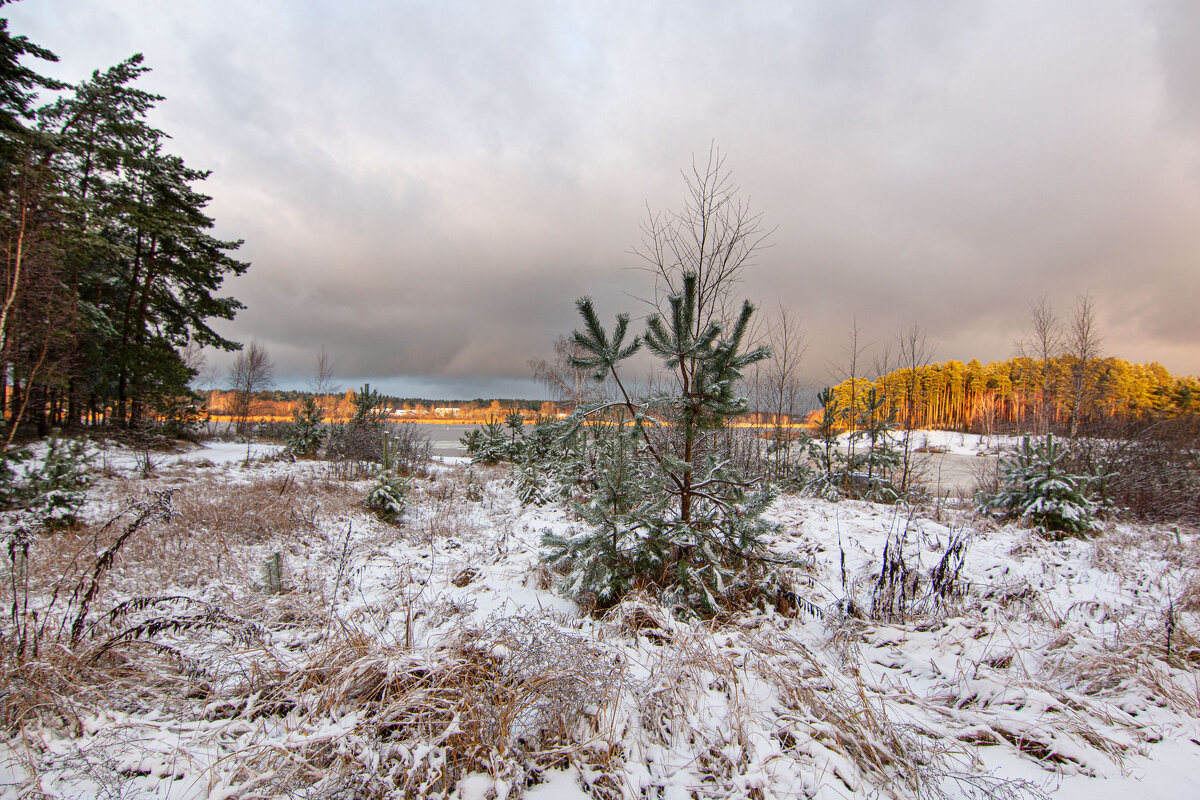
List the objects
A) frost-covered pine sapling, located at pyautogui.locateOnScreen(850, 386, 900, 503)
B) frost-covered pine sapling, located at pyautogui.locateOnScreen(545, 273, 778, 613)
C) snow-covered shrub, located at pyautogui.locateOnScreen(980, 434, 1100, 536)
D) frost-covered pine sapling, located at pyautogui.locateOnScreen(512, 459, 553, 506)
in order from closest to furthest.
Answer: frost-covered pine sapling, located at pyautogui.locateOnScreen(545, 273, 778, 613)
snow-covered shrub, located at pyautogui.locateOnScreen(980, 434, 1100, 536)
frost-covered pine sapling, located at pyautogui.locateOnScreen(850, 386, 900, 503)
frost-covered pine sapling, located at pyautogui.locateOnScreen(512, 459, 553, 506)

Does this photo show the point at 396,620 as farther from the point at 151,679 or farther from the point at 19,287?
the point at 19,287

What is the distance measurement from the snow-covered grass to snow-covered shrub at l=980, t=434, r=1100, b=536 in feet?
8.60

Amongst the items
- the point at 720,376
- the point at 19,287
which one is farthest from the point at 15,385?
the point at 720,376

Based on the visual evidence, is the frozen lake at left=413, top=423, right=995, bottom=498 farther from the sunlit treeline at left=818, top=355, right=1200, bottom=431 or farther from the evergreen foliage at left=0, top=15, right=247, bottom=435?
the evergreen foliage at left=0, top=15, right=247, bottom=435

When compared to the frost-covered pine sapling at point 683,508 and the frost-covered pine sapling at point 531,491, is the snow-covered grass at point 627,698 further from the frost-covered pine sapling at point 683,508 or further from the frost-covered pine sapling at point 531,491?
the frost-covered pine sapling at point 531,491

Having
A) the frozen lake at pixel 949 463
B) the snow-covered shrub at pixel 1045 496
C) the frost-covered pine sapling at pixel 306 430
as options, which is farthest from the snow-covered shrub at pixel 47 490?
the snow-covered shrub at pixel 1045 496

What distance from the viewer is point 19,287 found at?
656 cm

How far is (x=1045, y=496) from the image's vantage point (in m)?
6.65

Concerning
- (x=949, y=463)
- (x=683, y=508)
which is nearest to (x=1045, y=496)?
(x=683, y=508)

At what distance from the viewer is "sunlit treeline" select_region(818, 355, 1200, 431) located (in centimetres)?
1218

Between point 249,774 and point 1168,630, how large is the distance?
17.1ft

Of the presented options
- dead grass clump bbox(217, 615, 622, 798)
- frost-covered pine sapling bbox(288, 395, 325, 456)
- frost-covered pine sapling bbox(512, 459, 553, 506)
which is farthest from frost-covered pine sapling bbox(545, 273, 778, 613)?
frost-covered pine sapling bbox(288, 395, 325, 456)

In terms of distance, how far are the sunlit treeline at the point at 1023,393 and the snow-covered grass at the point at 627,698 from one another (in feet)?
27.4

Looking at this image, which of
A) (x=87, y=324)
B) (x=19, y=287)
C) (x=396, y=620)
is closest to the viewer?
(x=396, y=620)
